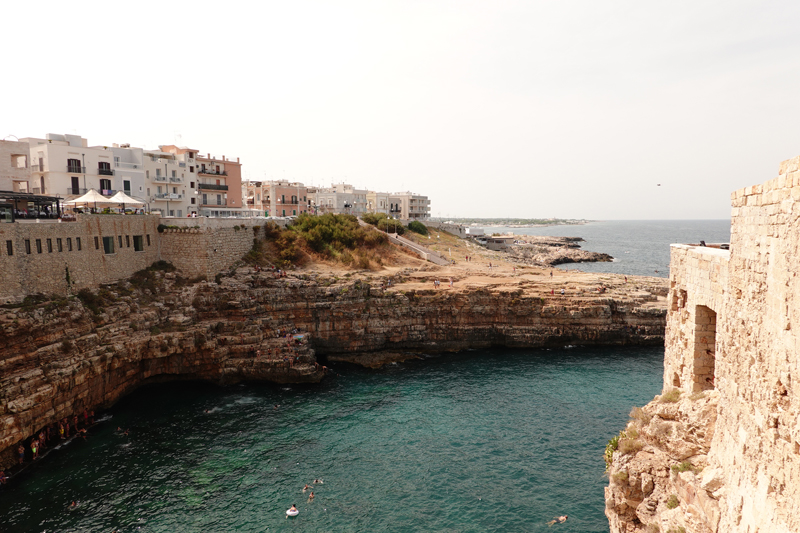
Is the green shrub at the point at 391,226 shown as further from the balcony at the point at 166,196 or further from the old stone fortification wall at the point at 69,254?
the old stone fortification wall at the point at 69,254

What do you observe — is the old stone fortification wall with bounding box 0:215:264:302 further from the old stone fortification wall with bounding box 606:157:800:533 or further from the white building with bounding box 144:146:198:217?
the old stone fortification wall with bounding box 606:157:800:533

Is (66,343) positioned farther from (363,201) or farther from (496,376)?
(363,201)

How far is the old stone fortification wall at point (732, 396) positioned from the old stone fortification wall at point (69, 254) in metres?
31.4

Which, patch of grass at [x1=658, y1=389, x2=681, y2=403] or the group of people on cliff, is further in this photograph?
the group of people on cliff

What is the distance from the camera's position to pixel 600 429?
26.6 meters

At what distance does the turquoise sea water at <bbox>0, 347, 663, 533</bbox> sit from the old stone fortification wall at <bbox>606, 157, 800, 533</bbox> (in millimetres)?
9536

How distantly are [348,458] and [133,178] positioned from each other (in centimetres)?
3758

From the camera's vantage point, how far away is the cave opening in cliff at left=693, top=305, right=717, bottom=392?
11.7 metres

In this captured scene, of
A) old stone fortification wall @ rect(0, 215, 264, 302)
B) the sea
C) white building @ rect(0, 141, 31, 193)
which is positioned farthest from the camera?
white building @ rect(0, 141, 31, 193)

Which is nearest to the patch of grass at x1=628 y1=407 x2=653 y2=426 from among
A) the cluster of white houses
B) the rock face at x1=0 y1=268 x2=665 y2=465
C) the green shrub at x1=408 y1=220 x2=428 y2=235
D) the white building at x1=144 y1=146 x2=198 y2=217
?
the rock face at x1=0 y1=268 x2=665 y2=465

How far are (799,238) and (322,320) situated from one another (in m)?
35.6

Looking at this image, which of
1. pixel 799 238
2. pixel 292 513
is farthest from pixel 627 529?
pixel 292 513

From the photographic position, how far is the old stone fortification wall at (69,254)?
87.2 ft

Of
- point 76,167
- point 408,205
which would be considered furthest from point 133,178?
point 408,205
